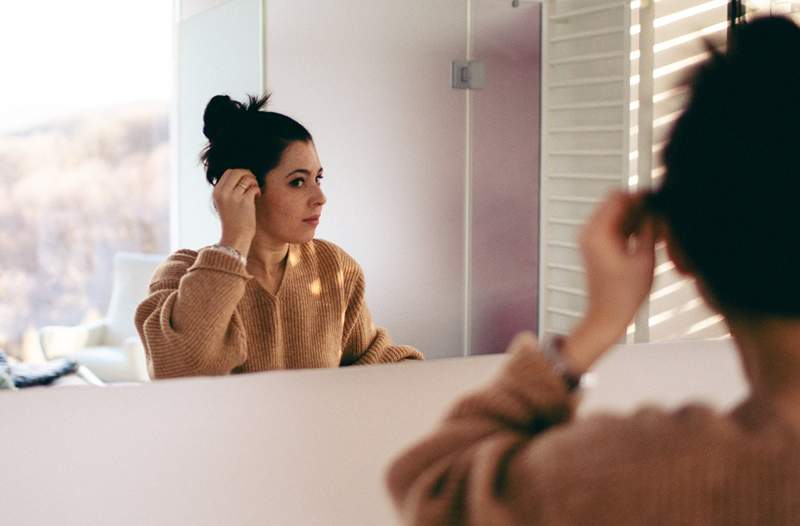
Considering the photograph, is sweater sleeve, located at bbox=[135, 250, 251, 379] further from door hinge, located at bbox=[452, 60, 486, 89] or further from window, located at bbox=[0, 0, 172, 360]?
door hinge, located at bbox=[452, 60, 486, 89]

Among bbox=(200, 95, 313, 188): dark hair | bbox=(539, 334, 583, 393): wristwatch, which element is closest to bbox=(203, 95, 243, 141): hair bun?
bbox=(200, 95, 313, 188): dark hair

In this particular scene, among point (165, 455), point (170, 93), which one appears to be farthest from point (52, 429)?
point (170, 93)

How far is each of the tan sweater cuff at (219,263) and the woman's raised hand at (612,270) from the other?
2.23ft

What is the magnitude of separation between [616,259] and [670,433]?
0.17 feet

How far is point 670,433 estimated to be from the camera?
240 mm

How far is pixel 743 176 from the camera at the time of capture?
24cm

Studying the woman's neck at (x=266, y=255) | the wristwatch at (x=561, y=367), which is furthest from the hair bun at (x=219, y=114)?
the wristwatch at (x=561, y=367)

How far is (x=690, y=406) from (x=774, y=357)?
0.09ft

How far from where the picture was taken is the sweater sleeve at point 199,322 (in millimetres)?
848

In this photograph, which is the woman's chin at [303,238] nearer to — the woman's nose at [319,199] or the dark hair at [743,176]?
the woman's nose at [319,199]

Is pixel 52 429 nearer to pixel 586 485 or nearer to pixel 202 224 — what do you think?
pixel 586 485

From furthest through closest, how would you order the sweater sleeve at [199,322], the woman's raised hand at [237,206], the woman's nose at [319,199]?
the woman's nose at [319,199], the woman's raised hand at [237,206], the sweater sleeve at [199,322]

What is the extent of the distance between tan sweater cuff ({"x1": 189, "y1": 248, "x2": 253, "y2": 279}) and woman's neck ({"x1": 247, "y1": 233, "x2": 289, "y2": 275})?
0.05 m

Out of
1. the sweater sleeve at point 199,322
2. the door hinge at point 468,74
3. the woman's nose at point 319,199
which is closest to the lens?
the sweater sleeve at point 199,322
